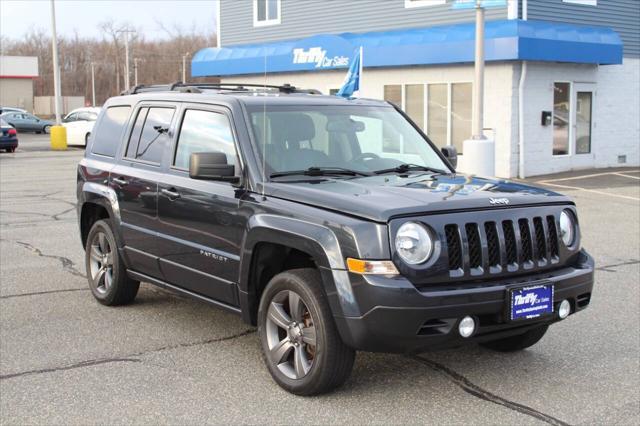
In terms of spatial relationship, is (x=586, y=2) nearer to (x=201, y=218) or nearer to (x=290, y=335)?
(x=201, y=218)

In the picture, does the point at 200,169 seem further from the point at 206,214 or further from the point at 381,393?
the point at 381,393

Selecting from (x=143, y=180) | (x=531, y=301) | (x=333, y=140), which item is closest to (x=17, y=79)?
(x=143, y=180)

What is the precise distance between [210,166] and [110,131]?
2.35m

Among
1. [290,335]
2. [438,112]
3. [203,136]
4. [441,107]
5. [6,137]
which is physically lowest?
[290,335]

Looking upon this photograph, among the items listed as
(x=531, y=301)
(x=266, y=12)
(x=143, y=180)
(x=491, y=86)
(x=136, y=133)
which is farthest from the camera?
(x=266, y=12)

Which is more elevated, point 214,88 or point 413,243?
point 214,88

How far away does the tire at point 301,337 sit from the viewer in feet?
14.9

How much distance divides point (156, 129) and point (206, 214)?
1203mm

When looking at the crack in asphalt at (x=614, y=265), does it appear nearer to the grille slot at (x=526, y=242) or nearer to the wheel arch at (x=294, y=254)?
the grille slot at (x=526, y=242)

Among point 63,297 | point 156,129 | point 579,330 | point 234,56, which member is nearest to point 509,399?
point 579,330

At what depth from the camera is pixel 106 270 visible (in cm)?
701

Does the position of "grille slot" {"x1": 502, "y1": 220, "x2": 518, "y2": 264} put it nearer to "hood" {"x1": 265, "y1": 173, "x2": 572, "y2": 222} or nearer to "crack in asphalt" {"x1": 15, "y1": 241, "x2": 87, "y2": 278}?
"hood" {"x1": 265, "y1": 173, "x2": 572, "y2": 222}

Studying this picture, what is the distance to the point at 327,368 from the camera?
4559 millimetres

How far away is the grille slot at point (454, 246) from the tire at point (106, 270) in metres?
3.31
